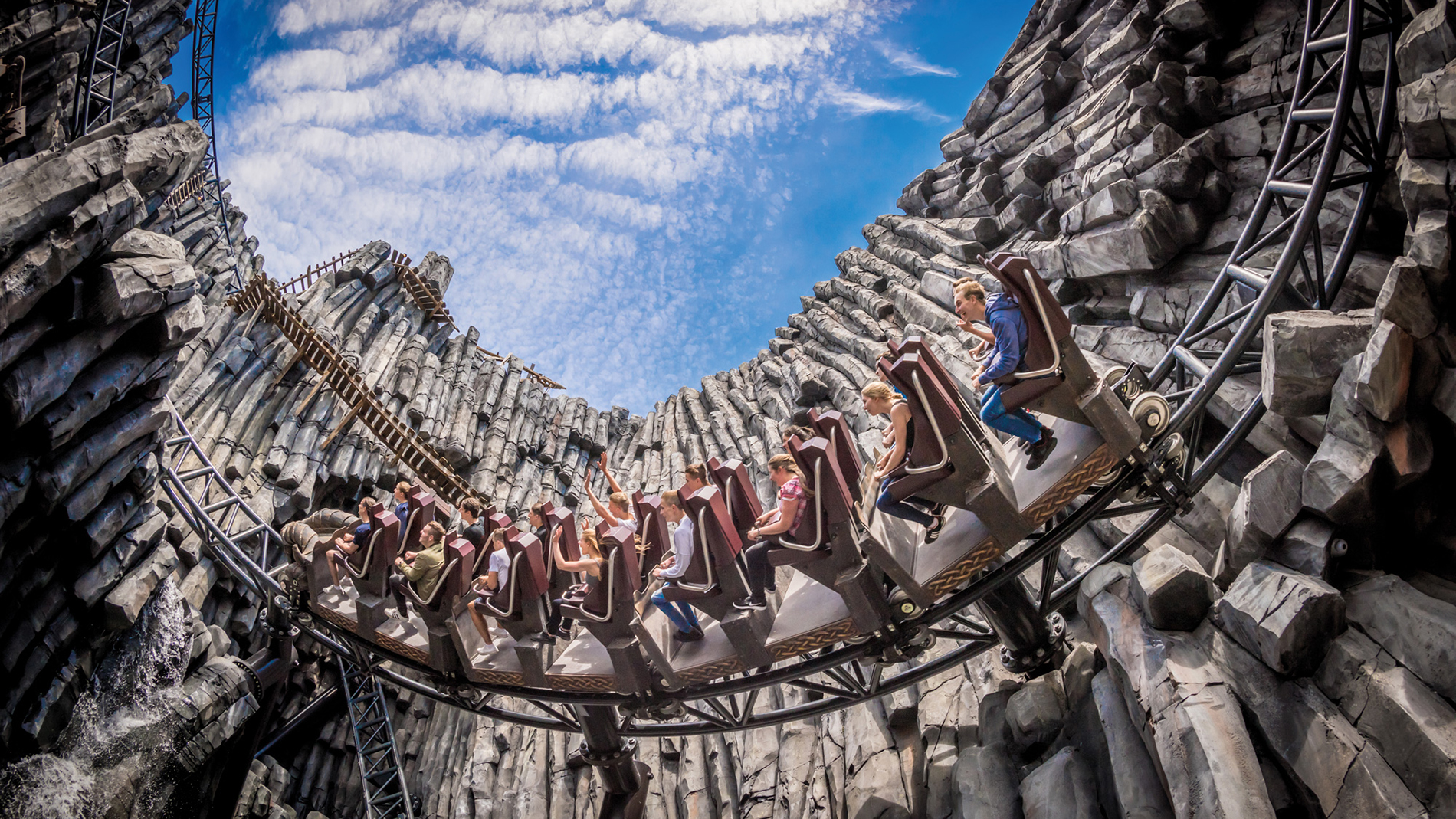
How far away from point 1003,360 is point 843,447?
6.32 ft

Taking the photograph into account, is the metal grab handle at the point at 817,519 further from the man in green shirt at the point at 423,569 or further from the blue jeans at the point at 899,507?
the man in green shirt at the point at 423,569

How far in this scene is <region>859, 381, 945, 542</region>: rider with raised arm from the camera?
6973 mm

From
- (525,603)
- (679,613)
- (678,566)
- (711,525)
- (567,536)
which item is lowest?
(679,613)

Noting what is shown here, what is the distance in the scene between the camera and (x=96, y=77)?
59.2 ft

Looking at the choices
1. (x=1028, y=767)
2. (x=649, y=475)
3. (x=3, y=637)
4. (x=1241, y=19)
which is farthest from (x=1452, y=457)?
(x=649, y=475)

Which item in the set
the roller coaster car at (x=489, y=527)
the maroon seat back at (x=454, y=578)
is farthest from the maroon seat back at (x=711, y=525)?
the maroon seat back at (x=454, y=578)

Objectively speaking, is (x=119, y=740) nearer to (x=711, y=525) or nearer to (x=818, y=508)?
(x=711, y=525)

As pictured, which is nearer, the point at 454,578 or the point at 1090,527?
the point at 454,578

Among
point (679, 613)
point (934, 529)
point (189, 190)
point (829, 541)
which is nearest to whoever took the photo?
point (829, 541)

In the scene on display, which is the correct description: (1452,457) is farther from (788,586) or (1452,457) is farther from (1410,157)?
(788,586)

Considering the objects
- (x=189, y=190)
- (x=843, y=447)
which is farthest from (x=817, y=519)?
(x=189, y=190)

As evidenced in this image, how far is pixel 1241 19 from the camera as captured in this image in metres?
13.6

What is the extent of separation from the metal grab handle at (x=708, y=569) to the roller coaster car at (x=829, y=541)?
71cm

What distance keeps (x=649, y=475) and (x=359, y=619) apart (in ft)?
40.8
